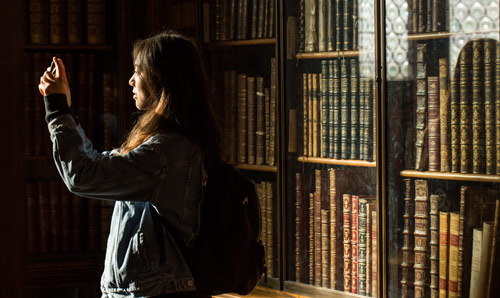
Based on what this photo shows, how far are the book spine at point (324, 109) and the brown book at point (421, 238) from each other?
14.8 inches

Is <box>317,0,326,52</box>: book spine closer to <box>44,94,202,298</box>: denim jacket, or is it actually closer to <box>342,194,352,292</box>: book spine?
<box>342,194,352,292</box>: book spine

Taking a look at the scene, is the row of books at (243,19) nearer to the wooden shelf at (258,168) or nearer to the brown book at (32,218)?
the wooden shelf at (258,168)

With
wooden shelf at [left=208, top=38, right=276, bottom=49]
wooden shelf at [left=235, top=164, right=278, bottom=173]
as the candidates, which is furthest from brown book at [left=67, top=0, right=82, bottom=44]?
wooden shelf at [left=235, top=164, right=278, bottom=173]

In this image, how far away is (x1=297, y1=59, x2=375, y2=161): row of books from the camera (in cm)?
210

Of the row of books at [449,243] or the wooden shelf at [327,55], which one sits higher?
the wooden shelf at [327,55]

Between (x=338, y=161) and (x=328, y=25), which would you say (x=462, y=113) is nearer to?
(x=338, y=161)

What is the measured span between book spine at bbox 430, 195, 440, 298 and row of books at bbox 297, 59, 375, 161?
267mm

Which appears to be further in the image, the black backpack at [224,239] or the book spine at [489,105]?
the book spine at [489,105]

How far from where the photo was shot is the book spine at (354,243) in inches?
84.4

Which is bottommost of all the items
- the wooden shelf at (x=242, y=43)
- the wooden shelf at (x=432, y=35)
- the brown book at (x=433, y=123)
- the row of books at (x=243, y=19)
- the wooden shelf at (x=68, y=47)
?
the brown book at (x=433, y=123)

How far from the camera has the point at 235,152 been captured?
2.48 m

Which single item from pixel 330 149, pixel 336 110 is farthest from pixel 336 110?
pixel 330 149

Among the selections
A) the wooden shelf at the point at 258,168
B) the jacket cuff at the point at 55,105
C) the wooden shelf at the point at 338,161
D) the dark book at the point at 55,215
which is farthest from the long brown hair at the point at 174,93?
the dark book at the point at 55,215

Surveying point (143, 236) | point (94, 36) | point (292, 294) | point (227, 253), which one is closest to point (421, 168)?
point (292, 294)
